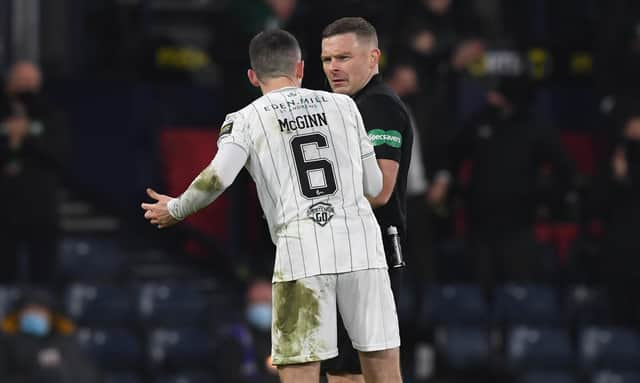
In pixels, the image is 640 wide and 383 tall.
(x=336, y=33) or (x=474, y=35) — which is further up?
(x=474, y=35)

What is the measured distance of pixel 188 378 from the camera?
1263 centimetres

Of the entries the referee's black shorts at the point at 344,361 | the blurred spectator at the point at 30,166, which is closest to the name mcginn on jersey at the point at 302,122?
the referee's black shorts at the point at 344,361

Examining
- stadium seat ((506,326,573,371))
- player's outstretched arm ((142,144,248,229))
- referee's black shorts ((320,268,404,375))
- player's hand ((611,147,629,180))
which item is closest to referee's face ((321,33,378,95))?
player's outstretched arm ((142,144,248,229))

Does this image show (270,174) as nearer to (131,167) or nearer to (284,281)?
(284,281)

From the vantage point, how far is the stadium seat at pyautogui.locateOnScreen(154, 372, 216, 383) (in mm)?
12562

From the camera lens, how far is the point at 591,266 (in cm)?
1478

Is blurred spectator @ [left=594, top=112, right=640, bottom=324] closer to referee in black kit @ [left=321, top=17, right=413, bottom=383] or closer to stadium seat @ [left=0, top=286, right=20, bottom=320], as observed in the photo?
stadium seat @ [left=0, top=286, right=20, bottom=320]

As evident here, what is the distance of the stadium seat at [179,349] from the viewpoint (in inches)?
500

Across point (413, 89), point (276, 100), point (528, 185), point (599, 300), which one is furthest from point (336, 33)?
point (599, 300)

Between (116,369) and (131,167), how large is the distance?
7.31 feet

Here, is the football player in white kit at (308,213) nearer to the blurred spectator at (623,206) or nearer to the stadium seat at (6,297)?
the stadium seat at (6,297)

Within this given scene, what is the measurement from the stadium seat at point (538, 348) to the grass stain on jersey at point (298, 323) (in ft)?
24.3

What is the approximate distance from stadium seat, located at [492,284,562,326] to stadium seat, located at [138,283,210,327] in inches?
112

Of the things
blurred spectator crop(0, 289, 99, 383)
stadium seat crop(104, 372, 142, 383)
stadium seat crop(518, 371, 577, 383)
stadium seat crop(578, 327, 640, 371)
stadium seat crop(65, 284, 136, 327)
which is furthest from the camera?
stadium seat crop(578, 327, 640, 371)
